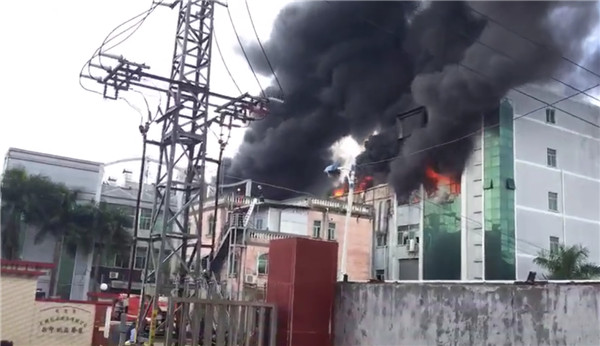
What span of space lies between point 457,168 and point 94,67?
23.2m

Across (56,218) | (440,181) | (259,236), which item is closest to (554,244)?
(440,181)

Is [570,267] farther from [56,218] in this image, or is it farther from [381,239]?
[56,218]

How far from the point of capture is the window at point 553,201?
104 ft

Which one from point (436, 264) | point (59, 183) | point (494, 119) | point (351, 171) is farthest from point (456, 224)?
point (59, 183)

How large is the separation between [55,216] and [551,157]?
95.8ft

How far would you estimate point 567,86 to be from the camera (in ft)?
95.6

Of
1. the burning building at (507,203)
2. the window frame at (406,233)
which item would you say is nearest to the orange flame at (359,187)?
the burning building at (507,203)

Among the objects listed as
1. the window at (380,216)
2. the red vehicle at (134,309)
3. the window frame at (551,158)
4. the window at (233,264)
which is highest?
the window frame at (551,158)

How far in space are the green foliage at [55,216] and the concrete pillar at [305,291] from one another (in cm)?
2897

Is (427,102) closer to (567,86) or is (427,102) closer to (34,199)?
(567,86)

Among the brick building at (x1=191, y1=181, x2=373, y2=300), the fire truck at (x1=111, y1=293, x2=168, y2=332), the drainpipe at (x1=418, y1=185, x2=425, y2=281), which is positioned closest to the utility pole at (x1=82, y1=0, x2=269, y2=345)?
the fire truck at (x1=111, y1=293, x2=168, y2=332)

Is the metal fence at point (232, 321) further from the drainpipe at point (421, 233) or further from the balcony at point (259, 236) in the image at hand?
the drainpipe at point (421, 233)

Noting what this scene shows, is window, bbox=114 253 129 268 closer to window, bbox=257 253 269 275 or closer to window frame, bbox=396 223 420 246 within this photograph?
window, bbox=257 253 269 275

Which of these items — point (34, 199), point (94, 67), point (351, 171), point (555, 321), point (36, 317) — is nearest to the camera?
point (555, 321)
